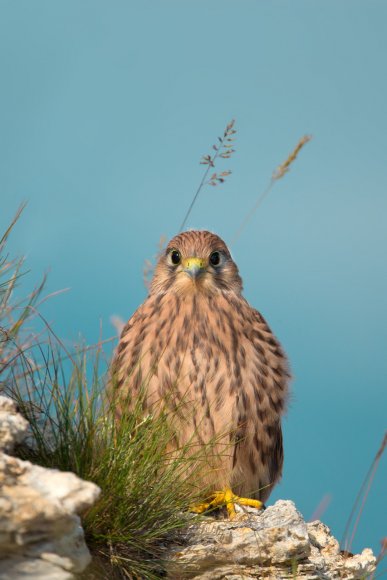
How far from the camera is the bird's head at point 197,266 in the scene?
431cm

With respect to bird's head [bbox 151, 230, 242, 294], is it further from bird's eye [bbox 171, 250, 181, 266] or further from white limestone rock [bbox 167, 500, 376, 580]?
white limestone rock [bbox 167, 500, 376, 580]

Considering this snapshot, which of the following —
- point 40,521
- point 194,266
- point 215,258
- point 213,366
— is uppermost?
point 215,258

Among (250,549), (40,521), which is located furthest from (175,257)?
(40,521)

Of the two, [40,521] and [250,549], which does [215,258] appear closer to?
[250,549]

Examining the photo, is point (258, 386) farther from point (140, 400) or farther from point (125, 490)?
point (125, 490)

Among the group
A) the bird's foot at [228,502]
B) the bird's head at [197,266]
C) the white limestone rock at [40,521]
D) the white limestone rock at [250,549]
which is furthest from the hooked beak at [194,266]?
the white limestone rock at [40,521]

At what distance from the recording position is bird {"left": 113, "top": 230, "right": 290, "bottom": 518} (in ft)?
12.8

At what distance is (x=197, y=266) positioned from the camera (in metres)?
4.28

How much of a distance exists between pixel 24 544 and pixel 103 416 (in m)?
0.96

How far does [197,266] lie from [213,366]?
0.54m

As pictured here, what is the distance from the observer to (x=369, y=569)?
12.7ft

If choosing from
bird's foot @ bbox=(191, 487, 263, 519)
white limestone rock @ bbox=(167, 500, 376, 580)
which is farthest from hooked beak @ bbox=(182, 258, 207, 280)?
white limestone rock @ bbox=(167, 500, 376, 580)

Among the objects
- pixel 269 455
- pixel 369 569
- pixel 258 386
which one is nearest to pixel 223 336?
pixel 258 386

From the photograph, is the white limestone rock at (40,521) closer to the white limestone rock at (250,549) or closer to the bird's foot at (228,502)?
the white limestone rock at (250,549)
